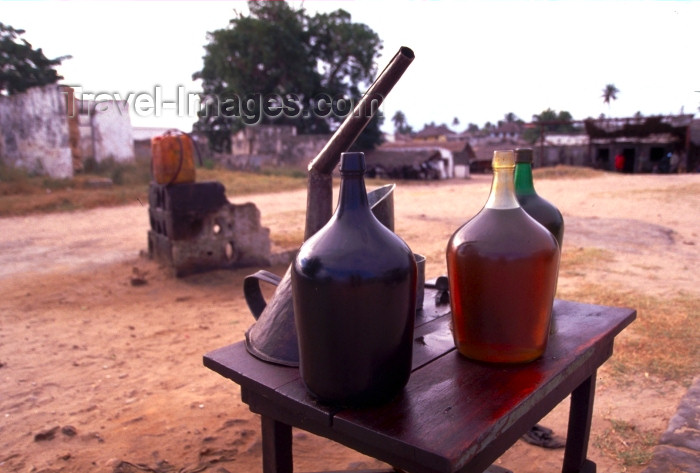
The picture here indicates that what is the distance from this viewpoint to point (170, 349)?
10.8ft

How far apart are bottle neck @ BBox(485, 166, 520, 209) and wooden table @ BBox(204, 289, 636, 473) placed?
0.33 meters

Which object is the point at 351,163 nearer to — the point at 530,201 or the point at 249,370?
the point at 249,370

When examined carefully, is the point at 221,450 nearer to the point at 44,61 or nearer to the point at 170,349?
the point at 170,349

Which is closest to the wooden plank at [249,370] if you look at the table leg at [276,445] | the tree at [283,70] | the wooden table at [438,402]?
the wooden table at [438,402]

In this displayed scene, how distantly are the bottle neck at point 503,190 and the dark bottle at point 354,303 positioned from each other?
0.89 ft

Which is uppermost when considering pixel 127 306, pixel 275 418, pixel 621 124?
pixel 621 124

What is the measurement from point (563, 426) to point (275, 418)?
5.27 feet

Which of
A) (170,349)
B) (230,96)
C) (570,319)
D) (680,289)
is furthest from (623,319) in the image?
(230,96)

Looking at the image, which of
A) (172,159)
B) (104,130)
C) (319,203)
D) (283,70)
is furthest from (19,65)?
(319,203)

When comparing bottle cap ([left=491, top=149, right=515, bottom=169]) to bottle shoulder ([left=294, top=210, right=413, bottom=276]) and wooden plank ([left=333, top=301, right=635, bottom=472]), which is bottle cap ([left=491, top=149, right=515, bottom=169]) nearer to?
bottle shoulder ([left=294, top=210, right=413, bottom=276])

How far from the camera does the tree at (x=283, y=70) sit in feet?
79.5

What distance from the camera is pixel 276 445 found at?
1.24 meters

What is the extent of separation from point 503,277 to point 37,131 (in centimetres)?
1632

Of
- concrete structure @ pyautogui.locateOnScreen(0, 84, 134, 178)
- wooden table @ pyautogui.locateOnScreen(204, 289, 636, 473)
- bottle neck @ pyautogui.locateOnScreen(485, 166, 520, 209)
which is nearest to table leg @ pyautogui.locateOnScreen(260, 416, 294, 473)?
wooden table @ pyautogui.locateOnScreen(204, 289, 636, 473)
